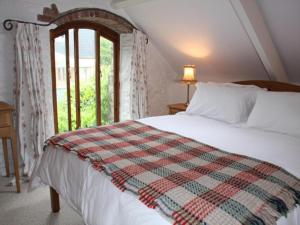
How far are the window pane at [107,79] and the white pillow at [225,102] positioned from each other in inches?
54.4

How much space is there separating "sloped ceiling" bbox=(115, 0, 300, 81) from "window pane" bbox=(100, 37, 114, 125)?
1.69 feet

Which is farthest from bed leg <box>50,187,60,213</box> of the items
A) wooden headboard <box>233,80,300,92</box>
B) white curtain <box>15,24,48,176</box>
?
wooden headboard <box>233,80,300,92</box>

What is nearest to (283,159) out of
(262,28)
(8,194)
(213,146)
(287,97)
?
(213,146)

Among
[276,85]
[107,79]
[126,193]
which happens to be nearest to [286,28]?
[276,85]

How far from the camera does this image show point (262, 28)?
2551 millimetres

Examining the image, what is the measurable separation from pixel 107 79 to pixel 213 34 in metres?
1.54

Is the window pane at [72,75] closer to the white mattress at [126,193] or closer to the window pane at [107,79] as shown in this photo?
the window pane at [107,79]

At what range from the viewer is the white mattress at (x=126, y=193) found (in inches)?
49.9

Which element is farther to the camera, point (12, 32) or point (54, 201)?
point (12, 32)

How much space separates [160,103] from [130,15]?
4.29ft

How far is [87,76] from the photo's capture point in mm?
3580

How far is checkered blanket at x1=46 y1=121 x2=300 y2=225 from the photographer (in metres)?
1.11

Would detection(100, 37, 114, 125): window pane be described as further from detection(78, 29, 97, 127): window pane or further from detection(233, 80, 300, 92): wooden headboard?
detection(233, 80, 300, 92): wooden headboard

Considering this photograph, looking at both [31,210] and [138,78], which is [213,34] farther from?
[31,210]
